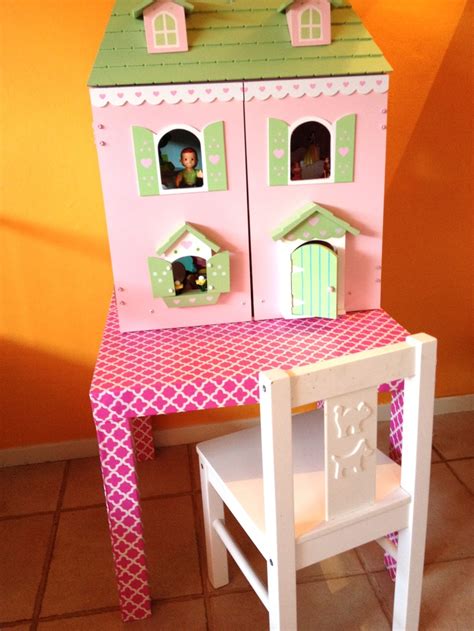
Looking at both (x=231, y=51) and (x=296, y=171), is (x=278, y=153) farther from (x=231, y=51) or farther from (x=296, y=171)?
(x=231, y=51)

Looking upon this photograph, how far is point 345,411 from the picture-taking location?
91 cm

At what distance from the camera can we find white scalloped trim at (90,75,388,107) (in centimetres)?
113

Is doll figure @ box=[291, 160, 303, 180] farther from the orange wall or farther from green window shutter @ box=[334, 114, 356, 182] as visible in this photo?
the orange wall

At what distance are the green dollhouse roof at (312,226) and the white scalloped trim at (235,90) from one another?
0.73 ft

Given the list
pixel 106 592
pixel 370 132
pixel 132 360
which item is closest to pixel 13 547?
pixel 106 592

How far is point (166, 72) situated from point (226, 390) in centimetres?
60

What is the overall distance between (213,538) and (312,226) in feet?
2.31

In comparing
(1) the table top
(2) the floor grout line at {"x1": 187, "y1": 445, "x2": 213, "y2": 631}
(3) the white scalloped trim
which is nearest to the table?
(1) the table top

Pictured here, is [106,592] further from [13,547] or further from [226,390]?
[226,390]

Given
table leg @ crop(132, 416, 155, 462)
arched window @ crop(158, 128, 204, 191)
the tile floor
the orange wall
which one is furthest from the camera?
table leg @ crop(132, 416, 155, 462)

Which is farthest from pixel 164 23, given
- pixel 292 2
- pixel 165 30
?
pixel 292 2

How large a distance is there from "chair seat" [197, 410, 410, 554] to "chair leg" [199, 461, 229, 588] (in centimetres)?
8

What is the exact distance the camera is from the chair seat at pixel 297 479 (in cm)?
102

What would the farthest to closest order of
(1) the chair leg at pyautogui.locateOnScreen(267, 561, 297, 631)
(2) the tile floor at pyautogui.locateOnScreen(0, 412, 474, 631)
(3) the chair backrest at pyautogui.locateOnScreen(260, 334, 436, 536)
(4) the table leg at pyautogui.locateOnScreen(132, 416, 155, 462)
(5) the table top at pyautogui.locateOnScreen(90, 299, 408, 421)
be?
(4) the table leg at pyautogui.locateOnScreen(132, 416, 155, 462), (2) the tile floor at pyautogui.locateOnScreen(0, 412, 474, 631), (5) the table top at pyautogui.locateOnScreen(90, 299, 408, 421), (1) the chair leg at pyautogui.locateOnScreen(267, 561, 297, 631), (3) the chair backrest at pyautogui.locateOnScreen(260, 334, 436, 536)
